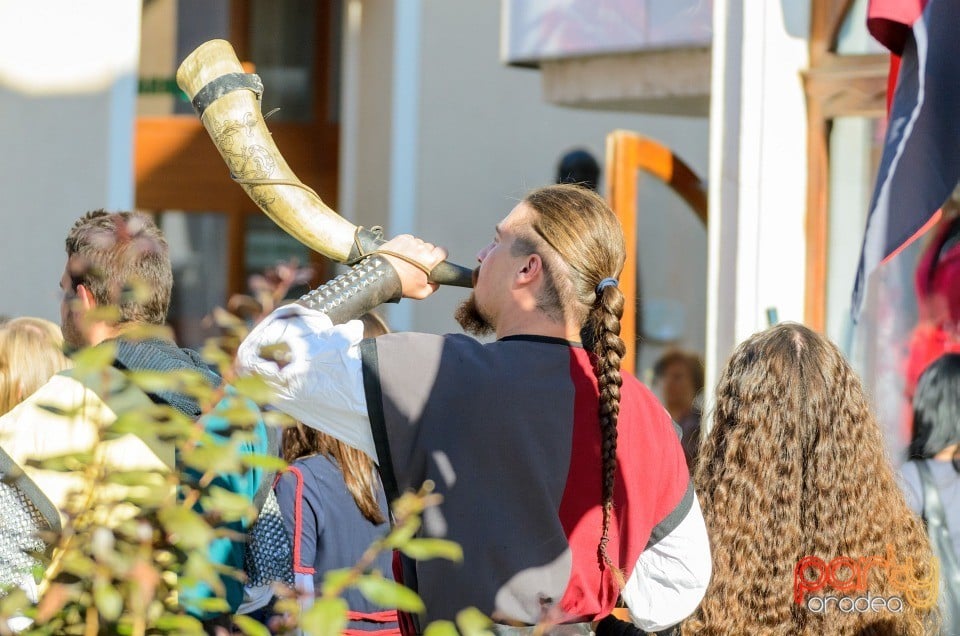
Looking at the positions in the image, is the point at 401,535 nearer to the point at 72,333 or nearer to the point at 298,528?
the point at 72,333

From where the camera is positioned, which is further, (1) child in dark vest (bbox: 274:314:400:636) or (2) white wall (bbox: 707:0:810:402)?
(2) white wall (bbox: 707:0:810:402)

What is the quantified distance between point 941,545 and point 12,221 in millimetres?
4629

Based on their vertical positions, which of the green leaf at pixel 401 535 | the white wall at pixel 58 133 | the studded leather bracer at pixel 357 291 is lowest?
the green leaf at pixel 401 535

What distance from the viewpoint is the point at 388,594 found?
1083 millimetres

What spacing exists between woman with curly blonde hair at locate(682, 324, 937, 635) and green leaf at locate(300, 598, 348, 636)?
4.10 ft

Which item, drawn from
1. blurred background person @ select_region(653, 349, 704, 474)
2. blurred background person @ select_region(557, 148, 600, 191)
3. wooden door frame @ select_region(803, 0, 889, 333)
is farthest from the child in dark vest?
blurred background person @ select_region(557, 148, 600, 191)

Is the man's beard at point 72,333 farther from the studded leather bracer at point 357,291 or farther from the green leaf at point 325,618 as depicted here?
the green leaf at point 325,618

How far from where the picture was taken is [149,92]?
7766 millimetres

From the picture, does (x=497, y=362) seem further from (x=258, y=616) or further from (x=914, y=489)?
(x=914, y=489)

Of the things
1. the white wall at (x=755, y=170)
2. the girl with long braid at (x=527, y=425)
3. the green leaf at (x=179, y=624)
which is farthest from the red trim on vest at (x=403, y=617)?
the white wall at (x=755, y=170)

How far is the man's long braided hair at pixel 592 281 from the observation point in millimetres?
1954

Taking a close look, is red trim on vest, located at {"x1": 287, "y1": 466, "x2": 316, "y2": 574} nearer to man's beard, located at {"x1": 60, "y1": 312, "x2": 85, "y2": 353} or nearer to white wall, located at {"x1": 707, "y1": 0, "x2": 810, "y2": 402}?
man's beard, located at {"x1": 60, "y1": 312, "x2": 85, "y2": 353}

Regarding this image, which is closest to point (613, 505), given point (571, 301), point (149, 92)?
point (571, 301)

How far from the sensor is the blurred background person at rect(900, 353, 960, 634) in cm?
291
